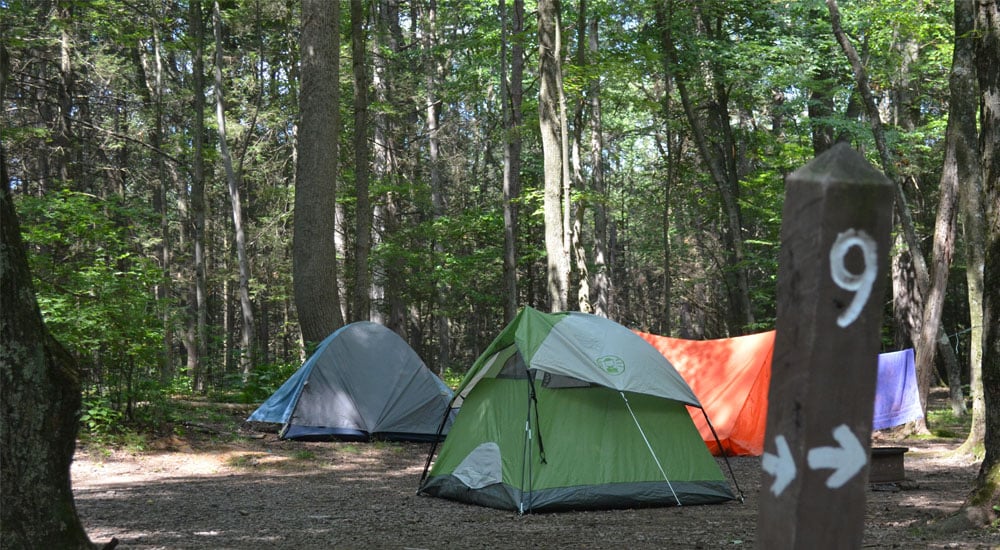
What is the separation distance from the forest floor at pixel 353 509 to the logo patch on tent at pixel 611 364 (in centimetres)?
117

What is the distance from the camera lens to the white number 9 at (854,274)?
6.16ft

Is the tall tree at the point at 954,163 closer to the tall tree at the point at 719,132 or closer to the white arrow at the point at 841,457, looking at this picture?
the tall tree at the point at 719,132

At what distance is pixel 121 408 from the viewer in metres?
9.81

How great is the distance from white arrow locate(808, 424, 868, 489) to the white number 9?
0.25m

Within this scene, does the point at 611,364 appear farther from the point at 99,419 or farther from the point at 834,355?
the point at 99,419

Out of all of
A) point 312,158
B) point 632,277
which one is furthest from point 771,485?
point 632,277

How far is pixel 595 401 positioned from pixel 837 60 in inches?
510

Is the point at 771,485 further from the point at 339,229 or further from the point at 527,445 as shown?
the point at 339,229

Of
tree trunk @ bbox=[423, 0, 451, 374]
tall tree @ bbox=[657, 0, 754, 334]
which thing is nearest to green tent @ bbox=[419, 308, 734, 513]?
tall tree @ bbox=[657, 0, 754, 334]

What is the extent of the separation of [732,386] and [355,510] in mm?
5886

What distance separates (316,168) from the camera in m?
12.2

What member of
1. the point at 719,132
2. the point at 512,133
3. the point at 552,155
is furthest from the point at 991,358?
the point at 719,132

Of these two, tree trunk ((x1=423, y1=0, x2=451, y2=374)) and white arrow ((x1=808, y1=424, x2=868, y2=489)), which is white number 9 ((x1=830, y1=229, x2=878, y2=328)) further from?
tree trunk ((x1=423, y1=0, x2=451, y2=374))

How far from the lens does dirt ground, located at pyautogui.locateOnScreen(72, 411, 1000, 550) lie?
5609 millimetres
